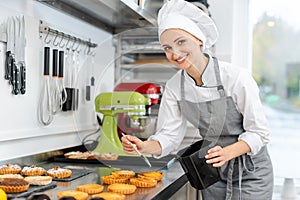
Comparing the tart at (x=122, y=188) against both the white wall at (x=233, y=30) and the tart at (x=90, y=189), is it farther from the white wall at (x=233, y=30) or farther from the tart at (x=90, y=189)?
the white wall at (x=233, y=30)

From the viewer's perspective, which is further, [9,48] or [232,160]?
[232,160]

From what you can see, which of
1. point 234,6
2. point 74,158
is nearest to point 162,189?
point 74,158

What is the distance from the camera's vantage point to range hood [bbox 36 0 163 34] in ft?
5.97

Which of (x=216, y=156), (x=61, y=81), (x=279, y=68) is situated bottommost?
(x=216, y=156)

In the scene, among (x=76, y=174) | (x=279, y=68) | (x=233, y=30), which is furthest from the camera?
(x=279, y=68)

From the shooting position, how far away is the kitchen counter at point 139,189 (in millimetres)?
1256

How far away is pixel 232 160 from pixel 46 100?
76 centimetres

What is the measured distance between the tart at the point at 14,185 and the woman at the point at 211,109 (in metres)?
0.43

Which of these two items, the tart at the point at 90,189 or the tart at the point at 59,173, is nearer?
the tart at the point at 90,189

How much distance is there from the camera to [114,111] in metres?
1.94

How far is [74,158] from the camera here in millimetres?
1776

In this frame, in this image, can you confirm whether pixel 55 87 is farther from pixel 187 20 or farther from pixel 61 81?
pixel 187 20

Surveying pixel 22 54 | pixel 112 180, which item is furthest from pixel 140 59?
pixel 112 180

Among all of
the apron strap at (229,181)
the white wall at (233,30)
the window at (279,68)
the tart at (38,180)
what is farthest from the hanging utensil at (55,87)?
the window at (279,68)
